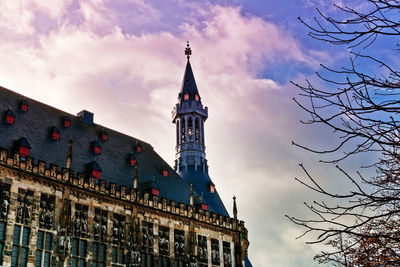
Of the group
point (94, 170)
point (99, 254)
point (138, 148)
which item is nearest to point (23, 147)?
point (94, 170)

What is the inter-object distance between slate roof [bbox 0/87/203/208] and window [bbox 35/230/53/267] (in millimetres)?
4615

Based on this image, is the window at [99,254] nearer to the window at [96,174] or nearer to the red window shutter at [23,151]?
the window at [96,174]

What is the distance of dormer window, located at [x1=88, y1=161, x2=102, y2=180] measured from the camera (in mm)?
29406

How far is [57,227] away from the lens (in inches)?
1007

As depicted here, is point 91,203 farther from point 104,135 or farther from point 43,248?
point 104,135

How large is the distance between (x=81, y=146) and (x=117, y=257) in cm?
810

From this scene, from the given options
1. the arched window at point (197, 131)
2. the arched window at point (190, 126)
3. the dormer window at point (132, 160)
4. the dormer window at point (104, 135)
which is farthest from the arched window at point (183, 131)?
the dormer window at point (104, 135)

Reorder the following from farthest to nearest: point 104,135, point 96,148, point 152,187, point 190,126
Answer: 1. point 190,126
2. point 104,135
3. point 96,148
4. point 152,187

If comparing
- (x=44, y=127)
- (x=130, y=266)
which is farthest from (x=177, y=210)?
(x=44, y=127)

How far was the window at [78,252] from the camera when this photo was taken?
26009 millimetres

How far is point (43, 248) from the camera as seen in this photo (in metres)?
24.6

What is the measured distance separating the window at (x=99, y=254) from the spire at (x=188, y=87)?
26.0 m

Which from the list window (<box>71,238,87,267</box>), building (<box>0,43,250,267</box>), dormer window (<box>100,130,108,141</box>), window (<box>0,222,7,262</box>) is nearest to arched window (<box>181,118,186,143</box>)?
building (<box>0,43,250,267</box>)

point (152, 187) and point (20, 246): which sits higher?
point (152, 187)
